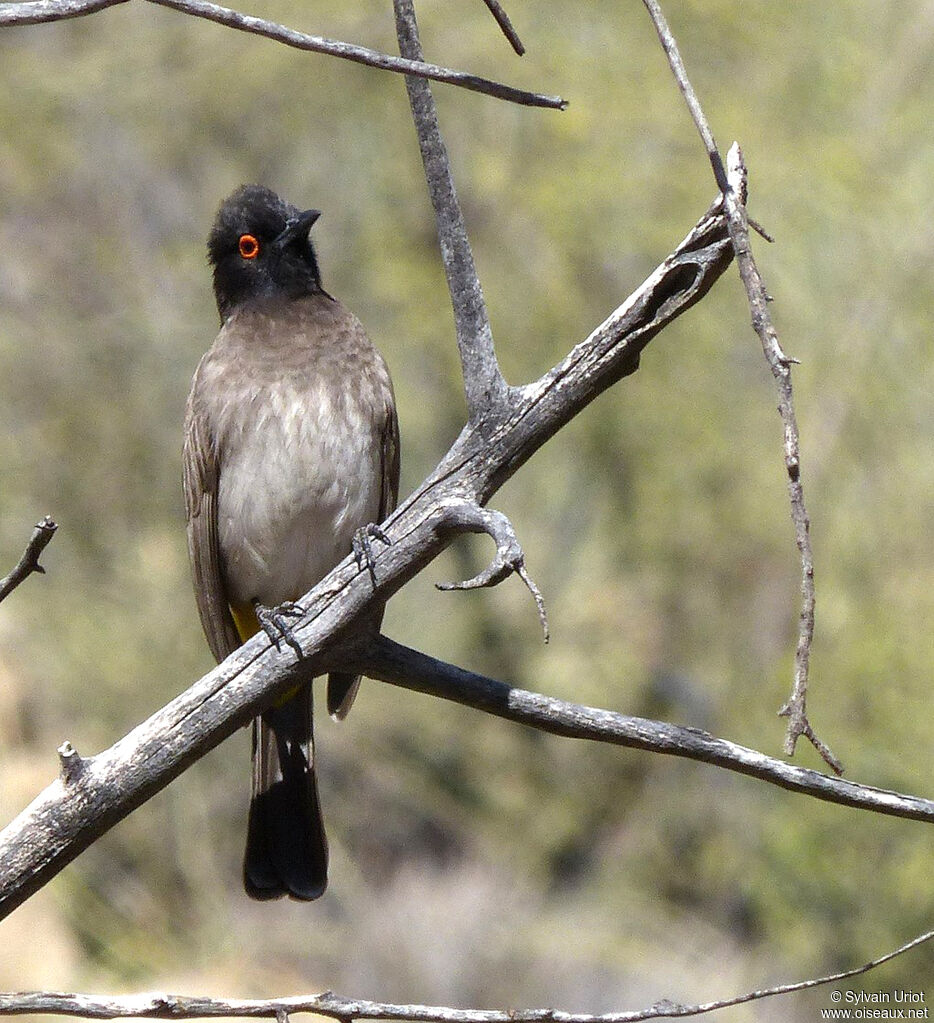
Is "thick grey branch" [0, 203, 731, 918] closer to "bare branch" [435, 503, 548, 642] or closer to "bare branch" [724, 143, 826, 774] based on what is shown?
"bare branch" [435, 503, 548, 642]

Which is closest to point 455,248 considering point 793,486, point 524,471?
point 793,486

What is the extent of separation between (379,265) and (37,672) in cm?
297

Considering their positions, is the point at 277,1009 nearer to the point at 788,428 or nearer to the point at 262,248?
the point at 788,428

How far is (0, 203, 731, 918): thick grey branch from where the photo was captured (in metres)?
1.87

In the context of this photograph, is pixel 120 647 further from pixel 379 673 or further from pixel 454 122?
pixel 379 673

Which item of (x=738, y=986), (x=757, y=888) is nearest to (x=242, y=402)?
(x=757, y=888)

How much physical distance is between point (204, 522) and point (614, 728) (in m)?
1.81

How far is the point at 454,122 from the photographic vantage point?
25.6ft

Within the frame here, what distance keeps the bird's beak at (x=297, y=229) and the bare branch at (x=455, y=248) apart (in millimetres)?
1615

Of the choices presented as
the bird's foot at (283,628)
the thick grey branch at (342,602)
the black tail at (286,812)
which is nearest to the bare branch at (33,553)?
the thick grey branch at (342,602)

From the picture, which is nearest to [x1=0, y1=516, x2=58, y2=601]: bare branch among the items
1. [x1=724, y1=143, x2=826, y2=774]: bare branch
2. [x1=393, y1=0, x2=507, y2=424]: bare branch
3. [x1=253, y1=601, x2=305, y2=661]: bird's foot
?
[x1=253, y1=601, x2=305, y2=661]: bird's foot

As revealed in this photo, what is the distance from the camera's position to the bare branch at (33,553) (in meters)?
1.75

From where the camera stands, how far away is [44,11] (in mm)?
1551

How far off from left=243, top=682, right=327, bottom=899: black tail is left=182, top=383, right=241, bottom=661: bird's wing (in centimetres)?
23
